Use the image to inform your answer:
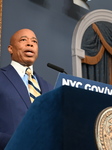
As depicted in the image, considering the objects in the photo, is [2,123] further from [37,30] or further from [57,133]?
[37,30]

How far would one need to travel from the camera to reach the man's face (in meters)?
2.25

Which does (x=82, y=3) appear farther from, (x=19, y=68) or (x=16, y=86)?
(x=16, y=86)

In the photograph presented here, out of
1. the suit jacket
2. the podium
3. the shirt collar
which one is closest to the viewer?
the podium

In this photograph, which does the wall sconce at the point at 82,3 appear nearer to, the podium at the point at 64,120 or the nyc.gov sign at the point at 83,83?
the nyc.gov sign at the point at 83,83

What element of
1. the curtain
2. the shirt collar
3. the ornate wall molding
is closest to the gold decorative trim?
the shirt collar

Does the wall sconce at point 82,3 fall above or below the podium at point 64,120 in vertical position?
above

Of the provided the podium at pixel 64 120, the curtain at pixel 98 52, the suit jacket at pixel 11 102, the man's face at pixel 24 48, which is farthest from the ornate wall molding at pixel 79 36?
the podium at pixel 64 120

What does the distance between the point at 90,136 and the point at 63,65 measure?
125 inches

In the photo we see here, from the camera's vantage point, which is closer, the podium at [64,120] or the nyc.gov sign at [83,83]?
the podium at [64,120]

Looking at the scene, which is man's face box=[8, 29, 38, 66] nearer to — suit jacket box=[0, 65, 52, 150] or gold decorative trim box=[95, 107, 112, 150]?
suit jacket box=[0, 65, 52, 150]

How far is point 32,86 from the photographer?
6.95ft

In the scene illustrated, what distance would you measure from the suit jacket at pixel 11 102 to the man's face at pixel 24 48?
0.17m

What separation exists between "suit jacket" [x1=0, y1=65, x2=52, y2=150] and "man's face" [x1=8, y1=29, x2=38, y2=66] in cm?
17

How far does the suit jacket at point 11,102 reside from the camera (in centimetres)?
189
